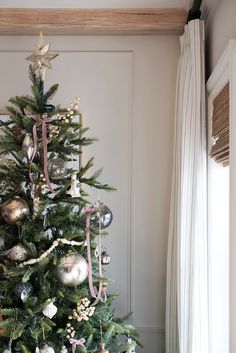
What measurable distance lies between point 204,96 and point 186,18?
1.86 feet

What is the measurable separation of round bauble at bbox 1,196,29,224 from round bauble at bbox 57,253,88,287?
273 mm

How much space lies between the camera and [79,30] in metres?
2.71

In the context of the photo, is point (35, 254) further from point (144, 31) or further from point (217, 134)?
point (144, 31)

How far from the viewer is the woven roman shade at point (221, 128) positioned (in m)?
1.97

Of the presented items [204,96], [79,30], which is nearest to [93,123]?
[79,30]

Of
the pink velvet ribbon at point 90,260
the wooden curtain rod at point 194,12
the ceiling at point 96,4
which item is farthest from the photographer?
the ceiling at point 96,4

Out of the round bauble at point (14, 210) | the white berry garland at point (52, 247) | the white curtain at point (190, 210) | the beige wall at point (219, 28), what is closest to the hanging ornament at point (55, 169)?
the round bauble at point (14, 210)

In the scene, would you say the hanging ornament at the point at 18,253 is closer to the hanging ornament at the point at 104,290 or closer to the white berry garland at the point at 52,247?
the white berry garland at the point at 52,247

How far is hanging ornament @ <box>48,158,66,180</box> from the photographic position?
201 centimetres

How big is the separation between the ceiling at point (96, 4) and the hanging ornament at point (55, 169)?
114cm

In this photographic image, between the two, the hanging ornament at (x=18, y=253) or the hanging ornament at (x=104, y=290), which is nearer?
the hanging ornament at (x=18, y=253)

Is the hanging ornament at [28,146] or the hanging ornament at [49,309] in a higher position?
the hanging ornament at [28,146]

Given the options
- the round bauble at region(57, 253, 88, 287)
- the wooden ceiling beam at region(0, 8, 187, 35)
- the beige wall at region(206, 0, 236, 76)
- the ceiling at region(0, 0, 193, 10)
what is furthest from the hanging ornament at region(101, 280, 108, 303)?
the ceiling at region(0, 0, 193, 10)

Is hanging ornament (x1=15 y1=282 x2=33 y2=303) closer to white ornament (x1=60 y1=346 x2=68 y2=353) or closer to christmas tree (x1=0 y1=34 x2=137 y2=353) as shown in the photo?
christmas tree (x1=0 y1=34 x2=137 y2=353)
